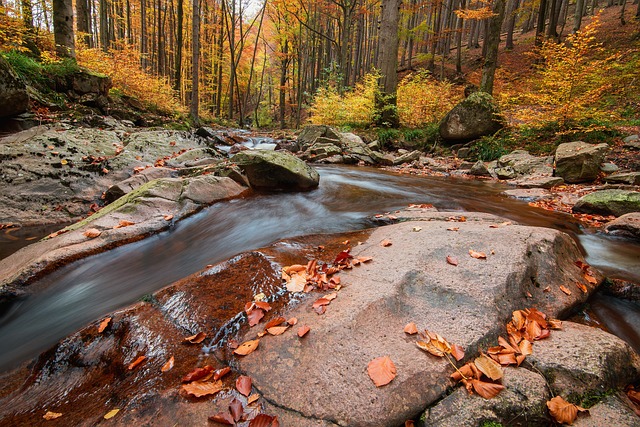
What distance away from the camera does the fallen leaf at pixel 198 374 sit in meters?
1.66

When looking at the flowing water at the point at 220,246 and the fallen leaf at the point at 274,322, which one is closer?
the fallen leaf at the point at 274,322

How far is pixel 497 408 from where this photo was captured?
142cm

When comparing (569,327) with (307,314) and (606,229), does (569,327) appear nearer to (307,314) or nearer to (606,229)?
(307,314)

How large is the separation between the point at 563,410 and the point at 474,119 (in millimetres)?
10729

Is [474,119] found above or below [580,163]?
above

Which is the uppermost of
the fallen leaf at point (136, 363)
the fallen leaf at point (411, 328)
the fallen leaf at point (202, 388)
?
the fallen leaf at point (411, 328)

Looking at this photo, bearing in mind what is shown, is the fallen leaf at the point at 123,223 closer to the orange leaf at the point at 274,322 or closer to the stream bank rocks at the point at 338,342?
the stream bank rocks at the point at 338,342

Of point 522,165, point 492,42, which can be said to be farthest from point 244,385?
point 492,42

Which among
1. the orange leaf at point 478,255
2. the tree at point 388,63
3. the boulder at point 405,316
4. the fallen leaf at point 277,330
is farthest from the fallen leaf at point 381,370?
the tree at point 388,63

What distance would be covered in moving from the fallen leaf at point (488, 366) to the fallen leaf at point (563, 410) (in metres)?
0.24

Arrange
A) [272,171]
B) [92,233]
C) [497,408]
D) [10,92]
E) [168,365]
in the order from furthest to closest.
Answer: [10,92] < [272,171] < [92,233] < [168,365] < [497,408]

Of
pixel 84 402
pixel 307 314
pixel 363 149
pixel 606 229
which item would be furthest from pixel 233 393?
pixel 363 149

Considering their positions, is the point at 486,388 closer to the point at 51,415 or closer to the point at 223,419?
the point at 223,419

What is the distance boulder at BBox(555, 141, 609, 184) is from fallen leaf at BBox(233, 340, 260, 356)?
8.21 m
